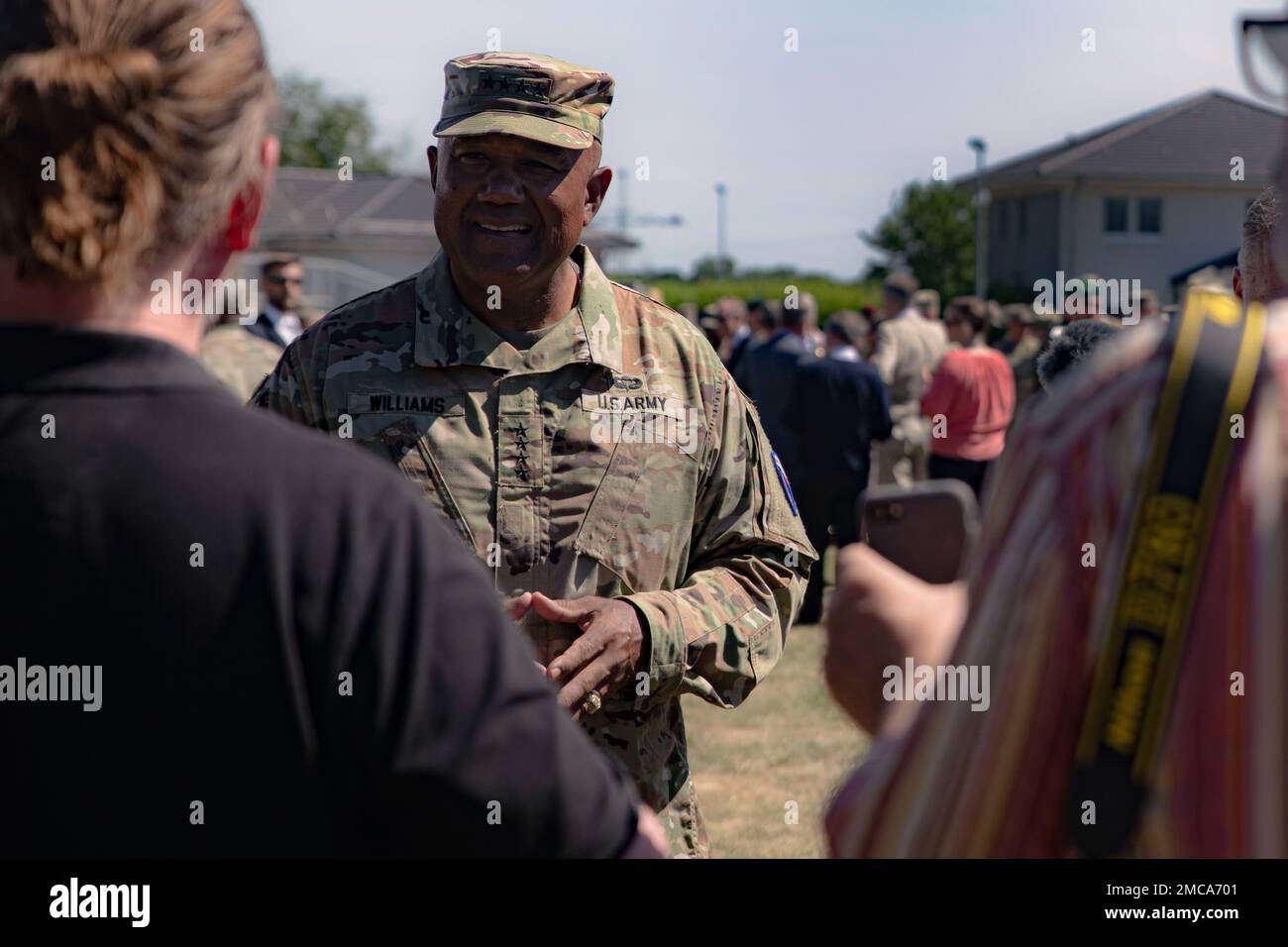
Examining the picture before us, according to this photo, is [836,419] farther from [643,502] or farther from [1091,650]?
[1091,650]

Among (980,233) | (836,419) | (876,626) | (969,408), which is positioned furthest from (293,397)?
(980,233)

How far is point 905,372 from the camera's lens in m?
12.2

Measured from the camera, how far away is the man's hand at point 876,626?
1422 mm

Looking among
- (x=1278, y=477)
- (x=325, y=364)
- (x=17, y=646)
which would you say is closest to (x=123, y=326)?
(x=17, y=646)

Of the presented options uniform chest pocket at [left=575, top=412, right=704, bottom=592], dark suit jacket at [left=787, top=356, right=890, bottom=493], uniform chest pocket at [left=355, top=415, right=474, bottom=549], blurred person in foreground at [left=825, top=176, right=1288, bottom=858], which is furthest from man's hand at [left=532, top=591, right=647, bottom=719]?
dark suit jacket at [left=787, top=356, right=890, bottom=493]

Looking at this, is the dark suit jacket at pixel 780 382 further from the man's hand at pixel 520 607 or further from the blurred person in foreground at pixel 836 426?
the man's hand at pixel 520 607

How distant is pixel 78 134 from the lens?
4.41ft

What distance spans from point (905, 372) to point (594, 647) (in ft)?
32.2

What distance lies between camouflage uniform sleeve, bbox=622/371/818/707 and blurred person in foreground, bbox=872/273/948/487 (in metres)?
8.61

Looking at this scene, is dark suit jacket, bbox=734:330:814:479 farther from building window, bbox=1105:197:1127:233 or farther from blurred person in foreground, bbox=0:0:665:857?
building window, bbox=1105:197:1127:233

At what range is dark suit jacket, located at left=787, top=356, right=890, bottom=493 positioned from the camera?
991cm

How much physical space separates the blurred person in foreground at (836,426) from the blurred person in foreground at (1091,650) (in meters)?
8.58

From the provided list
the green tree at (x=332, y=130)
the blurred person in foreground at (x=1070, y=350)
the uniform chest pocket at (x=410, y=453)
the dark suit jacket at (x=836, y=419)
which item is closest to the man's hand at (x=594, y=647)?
the uniform chest pocket at (x=410, y=453)

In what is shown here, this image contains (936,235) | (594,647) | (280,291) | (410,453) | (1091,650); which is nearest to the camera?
(1091,650)
